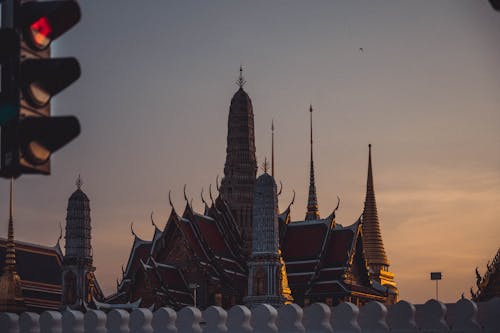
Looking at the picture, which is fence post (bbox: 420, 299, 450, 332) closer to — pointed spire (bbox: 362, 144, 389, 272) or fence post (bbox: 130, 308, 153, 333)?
fence post (bbox: 130, 308, 153, 333)

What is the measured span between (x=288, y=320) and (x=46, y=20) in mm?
19773

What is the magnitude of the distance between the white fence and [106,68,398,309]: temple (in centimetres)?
1917

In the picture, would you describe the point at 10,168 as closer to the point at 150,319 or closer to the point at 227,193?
the point at 150,319

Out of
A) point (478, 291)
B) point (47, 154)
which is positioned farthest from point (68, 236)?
point (47, 154)

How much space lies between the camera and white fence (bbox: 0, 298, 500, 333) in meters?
22.6

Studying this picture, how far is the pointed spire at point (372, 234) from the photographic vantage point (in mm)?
72688

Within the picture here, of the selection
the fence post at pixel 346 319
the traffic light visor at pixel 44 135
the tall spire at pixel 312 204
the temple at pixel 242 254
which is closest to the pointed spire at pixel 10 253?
the temple at pixel 242 254

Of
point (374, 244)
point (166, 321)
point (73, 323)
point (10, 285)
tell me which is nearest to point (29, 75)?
point (166, 321)

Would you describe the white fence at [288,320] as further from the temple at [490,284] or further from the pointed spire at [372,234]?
the pointed spire at [372,234]

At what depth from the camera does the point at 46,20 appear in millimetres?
5445

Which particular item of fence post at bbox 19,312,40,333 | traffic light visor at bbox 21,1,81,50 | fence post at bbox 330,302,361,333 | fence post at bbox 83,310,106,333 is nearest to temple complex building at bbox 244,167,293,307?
fence post at bbox 19,312,40,333

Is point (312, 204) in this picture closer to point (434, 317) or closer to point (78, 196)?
point (78, 196)

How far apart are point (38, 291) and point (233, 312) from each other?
3189 cm

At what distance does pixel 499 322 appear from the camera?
22.2 m
